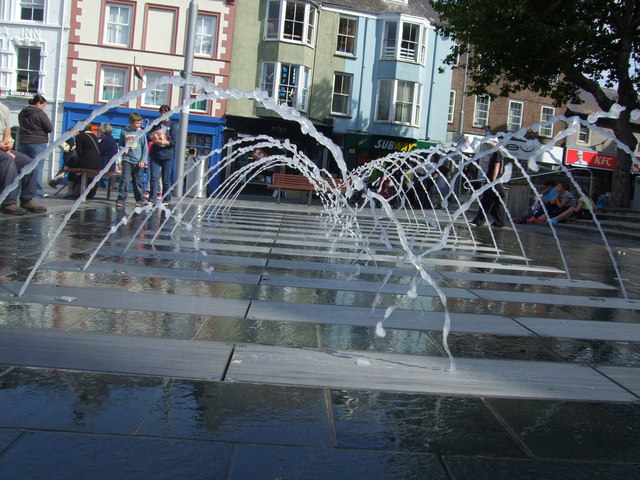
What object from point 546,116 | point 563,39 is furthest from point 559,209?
point 546,116

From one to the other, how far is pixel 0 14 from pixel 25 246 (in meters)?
27.9

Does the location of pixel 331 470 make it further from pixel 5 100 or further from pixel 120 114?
pixel 5 100

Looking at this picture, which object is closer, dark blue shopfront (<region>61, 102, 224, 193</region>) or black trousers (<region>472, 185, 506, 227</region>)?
black trousers (<region>472, 185, 506, 227</region>)

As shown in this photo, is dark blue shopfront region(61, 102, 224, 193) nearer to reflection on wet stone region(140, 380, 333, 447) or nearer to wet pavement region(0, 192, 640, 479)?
wet pavement region(0, 192, 640, 479)

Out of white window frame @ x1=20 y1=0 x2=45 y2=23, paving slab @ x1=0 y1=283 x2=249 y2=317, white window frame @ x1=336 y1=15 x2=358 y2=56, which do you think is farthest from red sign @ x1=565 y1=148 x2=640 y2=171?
paving slab @ x1=0 y1=283 x2=249 y2=317

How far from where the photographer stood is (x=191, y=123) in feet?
95.6

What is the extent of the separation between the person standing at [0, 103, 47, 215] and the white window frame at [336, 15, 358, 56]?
2529 cm

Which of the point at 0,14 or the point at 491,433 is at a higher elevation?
the point at 0,14

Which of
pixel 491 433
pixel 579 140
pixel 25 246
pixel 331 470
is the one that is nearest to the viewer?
pixel 331 470

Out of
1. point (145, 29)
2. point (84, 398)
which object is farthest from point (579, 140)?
point (84, 398)

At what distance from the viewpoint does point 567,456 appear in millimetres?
1987

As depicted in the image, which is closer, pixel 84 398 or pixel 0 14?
pixel 84 398

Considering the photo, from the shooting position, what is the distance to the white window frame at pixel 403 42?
32375mm

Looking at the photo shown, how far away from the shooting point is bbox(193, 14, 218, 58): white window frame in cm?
2977
